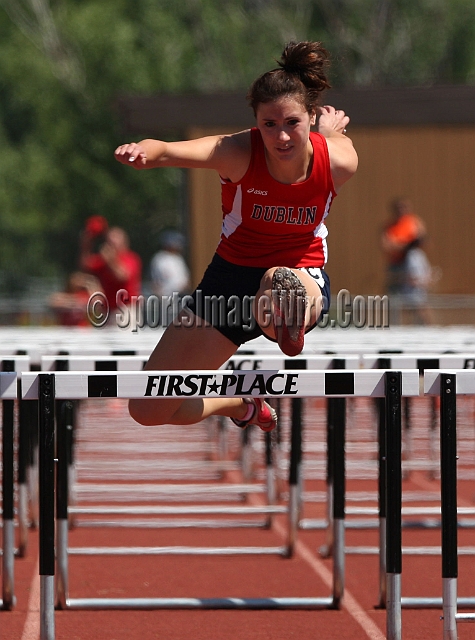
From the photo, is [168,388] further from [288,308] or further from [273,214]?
[273,214]

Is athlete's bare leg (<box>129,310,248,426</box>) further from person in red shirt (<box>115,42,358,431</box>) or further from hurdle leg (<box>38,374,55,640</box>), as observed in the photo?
hurdle leg (<box>38,374,55,640</box>)

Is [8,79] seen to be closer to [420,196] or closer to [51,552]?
[420,196]

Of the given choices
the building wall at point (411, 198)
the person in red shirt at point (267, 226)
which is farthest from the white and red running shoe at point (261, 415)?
the building wall at point (411, 198)

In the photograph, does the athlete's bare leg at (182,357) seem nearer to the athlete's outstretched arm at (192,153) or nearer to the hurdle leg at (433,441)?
the athlete's outstretched arm at (192,153)

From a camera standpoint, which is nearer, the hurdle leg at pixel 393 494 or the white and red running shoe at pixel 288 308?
the hurdle leg at pixel 393 494

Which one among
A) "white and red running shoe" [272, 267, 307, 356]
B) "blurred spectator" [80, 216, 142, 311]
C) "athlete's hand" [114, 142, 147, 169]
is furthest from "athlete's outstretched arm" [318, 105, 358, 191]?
"blurred spectator" [80, 216, 142, 311]

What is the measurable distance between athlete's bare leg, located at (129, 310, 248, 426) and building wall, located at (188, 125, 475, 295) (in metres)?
12.3

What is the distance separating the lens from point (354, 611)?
17.7 feet

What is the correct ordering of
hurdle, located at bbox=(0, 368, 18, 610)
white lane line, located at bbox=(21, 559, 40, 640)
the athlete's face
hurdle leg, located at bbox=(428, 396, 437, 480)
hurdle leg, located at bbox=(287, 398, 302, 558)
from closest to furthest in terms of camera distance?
the athlete's face < white lane line, located at bbox=(21, 559, 40, 640) < hurdle, located at bbox=(0, 368, 18, 610) < hurdle leg, located at bbox=(287, 398, 302, 558) < hurdle leg, located at bbox=(428, 396, 437, 480)

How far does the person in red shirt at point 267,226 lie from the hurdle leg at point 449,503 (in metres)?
0.67

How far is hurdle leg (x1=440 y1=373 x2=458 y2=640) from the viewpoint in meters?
4.16

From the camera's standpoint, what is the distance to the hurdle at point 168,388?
4.09 metres

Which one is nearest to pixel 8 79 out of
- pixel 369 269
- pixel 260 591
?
pixel 369 269

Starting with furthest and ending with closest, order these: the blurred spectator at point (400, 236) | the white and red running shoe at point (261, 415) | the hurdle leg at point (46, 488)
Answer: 1. the blurred spectator at point (400, 236)
2. the white and red running shoe at point (261, 415)
3. the hurdle leg at point (46, 488)
